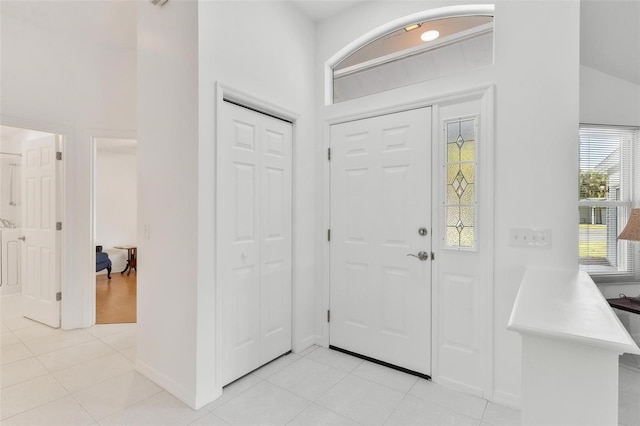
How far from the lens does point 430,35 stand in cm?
248

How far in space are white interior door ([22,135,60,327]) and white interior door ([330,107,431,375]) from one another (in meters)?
2.96

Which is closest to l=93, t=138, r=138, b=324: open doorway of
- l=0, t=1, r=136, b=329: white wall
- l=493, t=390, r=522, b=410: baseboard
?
l=0, t=1, r=136, b=329: white wall

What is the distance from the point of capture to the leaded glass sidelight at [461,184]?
7.31 ft

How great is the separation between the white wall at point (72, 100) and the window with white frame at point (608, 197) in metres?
4.75

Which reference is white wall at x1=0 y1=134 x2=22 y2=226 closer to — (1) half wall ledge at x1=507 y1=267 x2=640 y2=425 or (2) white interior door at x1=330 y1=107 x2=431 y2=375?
(2) white interior door at x1=330 y1=107 x2=431 y2=375

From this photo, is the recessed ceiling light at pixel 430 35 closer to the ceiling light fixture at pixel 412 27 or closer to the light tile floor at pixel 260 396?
the ceiling light fixture at pixel 412 27

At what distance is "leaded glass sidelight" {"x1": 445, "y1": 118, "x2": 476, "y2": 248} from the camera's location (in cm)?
223

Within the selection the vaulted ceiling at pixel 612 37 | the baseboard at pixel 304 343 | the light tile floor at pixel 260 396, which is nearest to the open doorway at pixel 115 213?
the light tile floor at pixel 260 396

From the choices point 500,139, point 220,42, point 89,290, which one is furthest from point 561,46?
point 89,290

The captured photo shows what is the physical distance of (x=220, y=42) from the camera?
216cm

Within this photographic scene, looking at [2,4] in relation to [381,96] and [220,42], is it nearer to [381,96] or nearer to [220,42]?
[220,42]

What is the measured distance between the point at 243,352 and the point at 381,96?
226 cm

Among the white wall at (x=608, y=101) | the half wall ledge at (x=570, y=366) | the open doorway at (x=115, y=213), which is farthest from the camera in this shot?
the open doorway at (x=115, y=213)

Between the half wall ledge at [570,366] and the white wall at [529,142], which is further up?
the white wall at [529,142]
